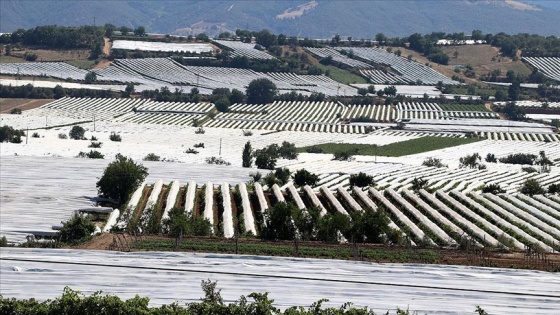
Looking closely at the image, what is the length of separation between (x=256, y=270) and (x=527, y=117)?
74.2 m

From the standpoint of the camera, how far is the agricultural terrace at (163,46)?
122 metres

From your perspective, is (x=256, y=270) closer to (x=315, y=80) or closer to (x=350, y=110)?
(x=350, y=110)

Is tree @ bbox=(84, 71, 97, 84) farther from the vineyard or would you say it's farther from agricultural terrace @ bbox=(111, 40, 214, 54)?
the vineyard

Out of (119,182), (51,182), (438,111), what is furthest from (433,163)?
(438,111)

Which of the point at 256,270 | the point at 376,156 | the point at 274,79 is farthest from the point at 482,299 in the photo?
the point at 274,79

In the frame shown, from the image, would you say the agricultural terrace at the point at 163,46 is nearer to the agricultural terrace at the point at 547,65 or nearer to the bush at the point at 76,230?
the agricultural terrace at the point at 547,65

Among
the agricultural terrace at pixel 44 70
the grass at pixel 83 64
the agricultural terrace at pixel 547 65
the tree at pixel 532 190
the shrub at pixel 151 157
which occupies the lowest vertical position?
the shrub at pixel 151 157

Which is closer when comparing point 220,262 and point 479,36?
point 220,262

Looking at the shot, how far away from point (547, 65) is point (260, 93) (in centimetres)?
3514

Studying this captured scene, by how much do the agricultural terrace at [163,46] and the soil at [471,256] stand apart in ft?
295

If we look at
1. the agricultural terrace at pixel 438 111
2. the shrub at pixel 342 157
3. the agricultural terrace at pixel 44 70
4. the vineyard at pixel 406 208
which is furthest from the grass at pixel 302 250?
the agricultural terrace at pixel 44 70

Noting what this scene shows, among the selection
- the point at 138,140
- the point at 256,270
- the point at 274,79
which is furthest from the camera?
the point at 274,79

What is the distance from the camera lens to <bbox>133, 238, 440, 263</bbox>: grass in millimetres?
30062

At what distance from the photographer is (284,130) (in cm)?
8762
